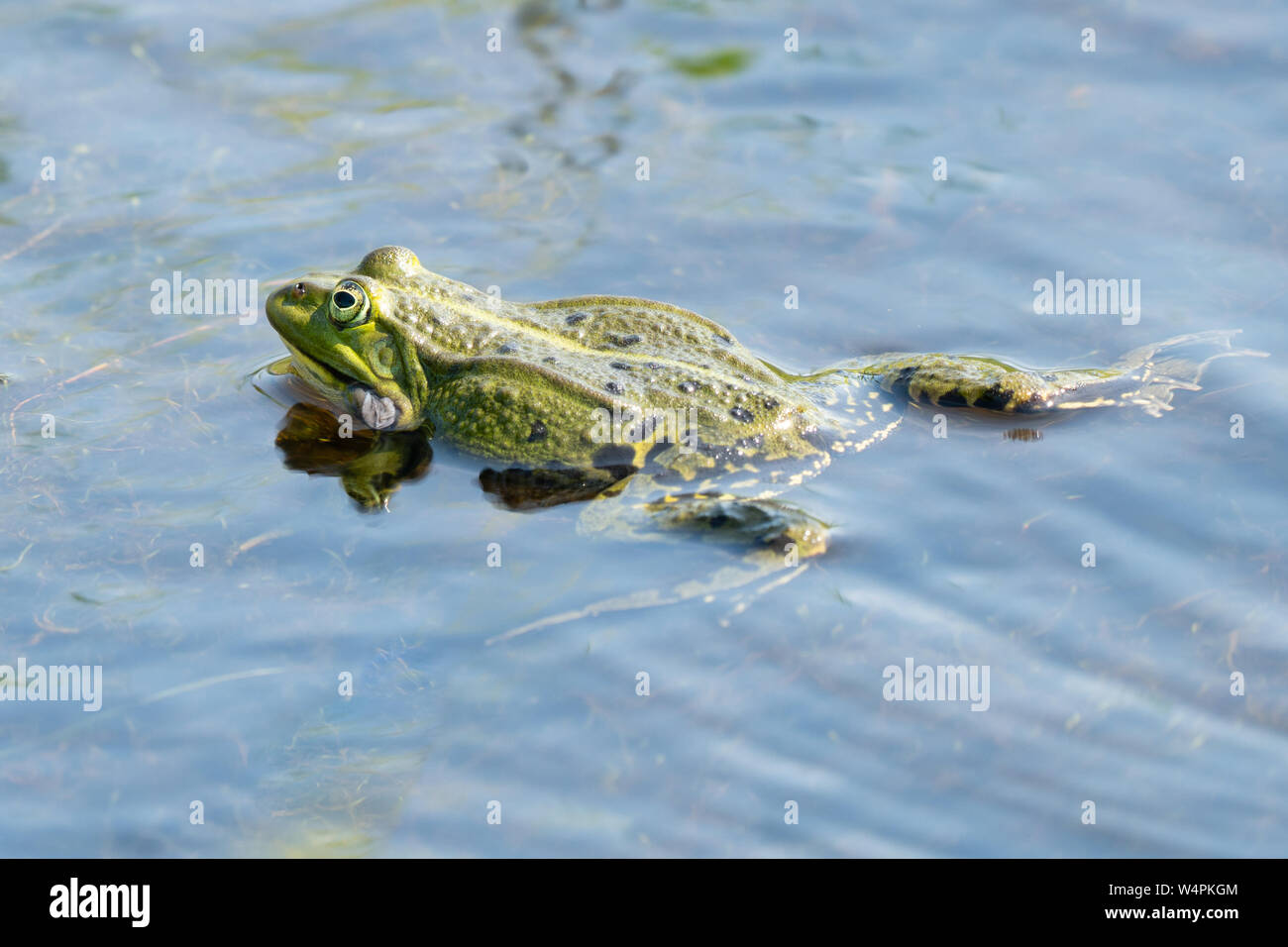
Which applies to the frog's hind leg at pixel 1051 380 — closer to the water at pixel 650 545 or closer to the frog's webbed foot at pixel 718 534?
the water at pixel 650 545

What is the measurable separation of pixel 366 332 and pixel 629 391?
1.68m

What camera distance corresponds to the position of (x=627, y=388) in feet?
23.3

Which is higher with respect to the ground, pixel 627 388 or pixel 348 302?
pixel 348 302

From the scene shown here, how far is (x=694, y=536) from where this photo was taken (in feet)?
22.0

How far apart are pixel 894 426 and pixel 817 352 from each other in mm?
941

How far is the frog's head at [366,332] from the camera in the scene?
7.46 metres

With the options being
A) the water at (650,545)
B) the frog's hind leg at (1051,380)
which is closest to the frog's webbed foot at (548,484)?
the water at (650,545)

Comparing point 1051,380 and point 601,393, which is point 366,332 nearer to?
point 601,393

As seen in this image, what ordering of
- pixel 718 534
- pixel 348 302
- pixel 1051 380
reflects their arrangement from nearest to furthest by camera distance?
pixel 718 534
pixel 348 302
pixel 1051 380

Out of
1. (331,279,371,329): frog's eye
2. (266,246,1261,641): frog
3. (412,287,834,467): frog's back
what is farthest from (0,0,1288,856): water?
(331,279,371,329): frog's eye

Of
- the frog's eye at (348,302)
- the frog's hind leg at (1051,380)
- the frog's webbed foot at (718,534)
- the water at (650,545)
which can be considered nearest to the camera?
the water at (650,545)

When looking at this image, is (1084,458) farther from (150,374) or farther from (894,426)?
(150,374)

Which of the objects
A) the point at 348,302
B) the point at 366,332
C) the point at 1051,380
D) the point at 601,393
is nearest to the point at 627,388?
the point at 601,393

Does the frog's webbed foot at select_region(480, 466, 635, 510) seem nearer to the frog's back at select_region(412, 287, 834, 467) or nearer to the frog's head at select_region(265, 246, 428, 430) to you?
the frog's back at select_region(412, 287, 834, 467)
